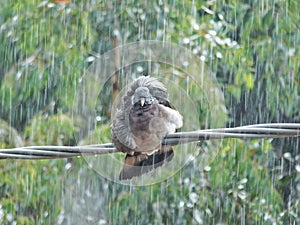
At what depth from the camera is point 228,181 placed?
391 cm

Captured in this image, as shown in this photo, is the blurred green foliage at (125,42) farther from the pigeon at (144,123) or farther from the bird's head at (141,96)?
the bird's head at (141,96)

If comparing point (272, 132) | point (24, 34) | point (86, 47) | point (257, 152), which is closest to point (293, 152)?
point (257, 152)

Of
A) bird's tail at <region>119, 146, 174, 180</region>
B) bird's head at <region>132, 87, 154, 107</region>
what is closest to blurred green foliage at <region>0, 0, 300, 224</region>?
bird's tail at <region>119, 146, 174, 180</region>

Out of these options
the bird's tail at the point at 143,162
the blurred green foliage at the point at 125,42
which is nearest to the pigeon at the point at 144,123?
the bird's tail at the point at 143,162

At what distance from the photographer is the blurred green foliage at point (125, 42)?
3883 mm

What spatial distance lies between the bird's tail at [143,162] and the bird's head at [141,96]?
197 millimetres

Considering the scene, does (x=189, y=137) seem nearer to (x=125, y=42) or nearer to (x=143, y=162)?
(x=143, y=162)

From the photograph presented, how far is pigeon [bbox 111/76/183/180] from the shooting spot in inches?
103

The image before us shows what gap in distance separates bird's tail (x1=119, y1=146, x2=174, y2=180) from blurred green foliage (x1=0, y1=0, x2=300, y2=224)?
113 centimetres

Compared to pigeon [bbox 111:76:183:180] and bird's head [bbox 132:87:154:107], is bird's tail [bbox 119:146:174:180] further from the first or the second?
bird's head [bbox 132:87:154:107]

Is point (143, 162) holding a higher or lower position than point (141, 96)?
lower

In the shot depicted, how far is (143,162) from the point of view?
2.72 meters

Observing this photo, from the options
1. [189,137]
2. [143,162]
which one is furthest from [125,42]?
[189,137]

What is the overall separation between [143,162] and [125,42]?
1448mm
